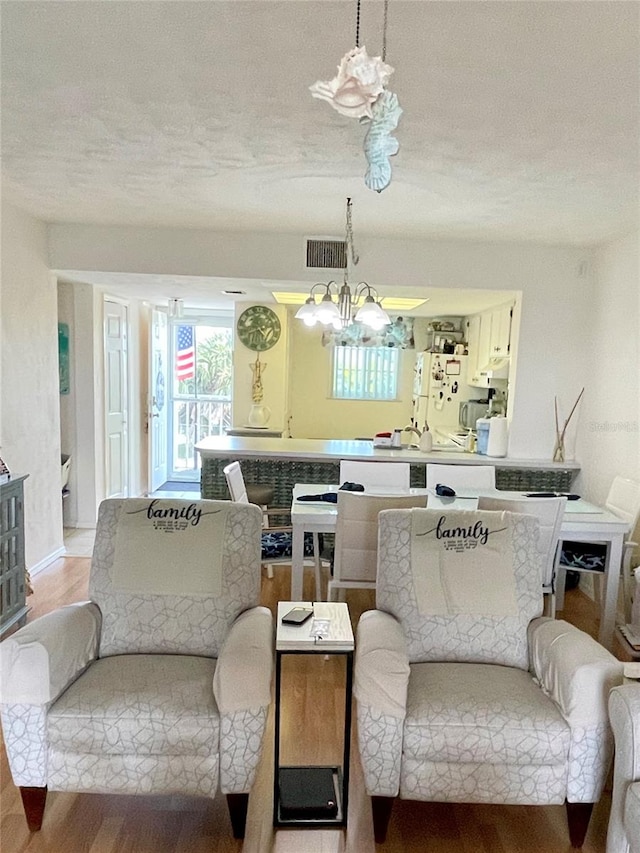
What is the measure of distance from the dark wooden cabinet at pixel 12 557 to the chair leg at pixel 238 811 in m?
1.83

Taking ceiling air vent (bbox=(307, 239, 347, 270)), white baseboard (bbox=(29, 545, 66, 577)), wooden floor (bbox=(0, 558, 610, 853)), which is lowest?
wooden floor (bbox=(0, 558, 610, 853))

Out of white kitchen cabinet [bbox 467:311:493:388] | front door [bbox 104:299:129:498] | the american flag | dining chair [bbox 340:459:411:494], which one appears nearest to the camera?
dining chair [bbox 340:459:411:494]

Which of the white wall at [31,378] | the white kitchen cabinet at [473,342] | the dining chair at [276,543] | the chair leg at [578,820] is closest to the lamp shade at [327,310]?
the dining chair at [276,543]

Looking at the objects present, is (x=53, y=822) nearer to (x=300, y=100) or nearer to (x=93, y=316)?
(x=300, y=100)

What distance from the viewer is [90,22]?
5.06 ft

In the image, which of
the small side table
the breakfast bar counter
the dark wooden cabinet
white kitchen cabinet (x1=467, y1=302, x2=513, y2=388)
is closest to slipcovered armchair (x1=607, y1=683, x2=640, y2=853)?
the small side table

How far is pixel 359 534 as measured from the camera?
2.79 m

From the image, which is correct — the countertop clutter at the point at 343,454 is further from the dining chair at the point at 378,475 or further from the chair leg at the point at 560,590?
the chair leg at the point at 560,590

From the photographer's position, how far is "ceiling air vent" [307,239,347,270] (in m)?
3.93

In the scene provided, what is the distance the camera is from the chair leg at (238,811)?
5.66 ft

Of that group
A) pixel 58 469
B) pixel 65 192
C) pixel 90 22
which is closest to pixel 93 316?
pixel 58 469

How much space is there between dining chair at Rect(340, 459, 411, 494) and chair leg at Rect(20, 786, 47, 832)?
2281mm

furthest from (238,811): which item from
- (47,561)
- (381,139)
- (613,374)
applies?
(613,374)

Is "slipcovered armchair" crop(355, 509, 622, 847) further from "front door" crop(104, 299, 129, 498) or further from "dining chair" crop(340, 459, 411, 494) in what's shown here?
"front door" crop(104, 299, 129, 498)
